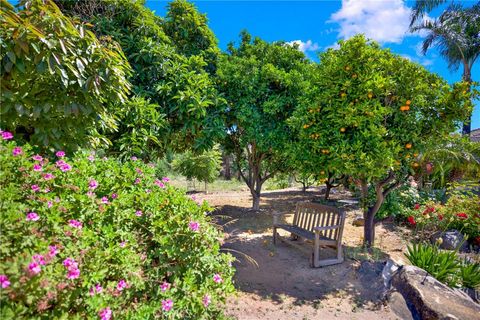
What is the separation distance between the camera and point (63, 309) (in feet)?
4.75

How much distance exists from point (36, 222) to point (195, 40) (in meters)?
6.15

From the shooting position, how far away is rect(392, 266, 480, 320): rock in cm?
332

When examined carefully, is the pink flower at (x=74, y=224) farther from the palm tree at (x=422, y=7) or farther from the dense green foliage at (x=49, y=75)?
the palm tree at (x=422, y=7)

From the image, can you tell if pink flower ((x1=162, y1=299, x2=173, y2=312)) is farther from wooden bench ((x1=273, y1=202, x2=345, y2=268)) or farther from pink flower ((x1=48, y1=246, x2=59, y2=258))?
wooden bench ((x1=273, y1=202, x2=345, y2=268))

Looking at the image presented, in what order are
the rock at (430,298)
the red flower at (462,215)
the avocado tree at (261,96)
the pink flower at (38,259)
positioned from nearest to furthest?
the pink flower at (38,259), the rock at (430,298), the red flower at (462,215), the avocado tree at (261,96)

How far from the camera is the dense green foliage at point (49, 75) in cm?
220

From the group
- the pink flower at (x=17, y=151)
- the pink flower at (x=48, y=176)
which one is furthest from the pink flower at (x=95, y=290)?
the pink flower at (x=17, y=151)

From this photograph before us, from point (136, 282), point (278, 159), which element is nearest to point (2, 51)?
point (136, 282)

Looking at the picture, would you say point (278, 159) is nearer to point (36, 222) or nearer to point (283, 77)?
point (283, 77)

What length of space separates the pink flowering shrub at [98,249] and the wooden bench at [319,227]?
3.08 metres

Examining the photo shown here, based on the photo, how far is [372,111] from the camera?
4.30m

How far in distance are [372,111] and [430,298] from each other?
267cm

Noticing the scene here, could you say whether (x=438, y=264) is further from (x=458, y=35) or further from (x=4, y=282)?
(x=458, y=35)

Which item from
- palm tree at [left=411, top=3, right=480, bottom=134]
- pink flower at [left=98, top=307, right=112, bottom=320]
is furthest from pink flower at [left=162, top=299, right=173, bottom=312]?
palm tree at [left=411, top=3, right=480, bottom=134]
